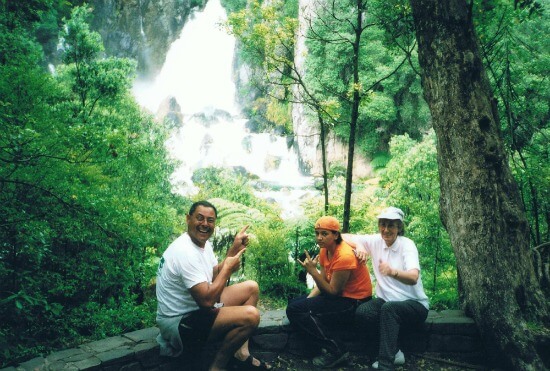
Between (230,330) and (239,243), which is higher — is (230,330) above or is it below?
below

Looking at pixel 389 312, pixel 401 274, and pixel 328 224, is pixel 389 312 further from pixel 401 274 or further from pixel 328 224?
pixel 328 224

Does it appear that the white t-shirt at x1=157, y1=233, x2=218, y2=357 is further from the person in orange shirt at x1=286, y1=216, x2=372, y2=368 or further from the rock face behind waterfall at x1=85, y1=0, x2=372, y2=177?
the rock face behind waterfall at x1=85, y1=0, x2=372, y2=177

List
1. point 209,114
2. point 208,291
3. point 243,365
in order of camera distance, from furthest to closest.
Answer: point 209,114, point 243,365, point 208,291

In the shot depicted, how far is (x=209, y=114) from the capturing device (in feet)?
115

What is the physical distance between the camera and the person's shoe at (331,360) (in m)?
3.47

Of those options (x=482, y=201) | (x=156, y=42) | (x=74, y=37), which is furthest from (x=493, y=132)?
(x=156, y=42)

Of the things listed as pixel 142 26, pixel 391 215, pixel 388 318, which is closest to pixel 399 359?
pixel 388 318

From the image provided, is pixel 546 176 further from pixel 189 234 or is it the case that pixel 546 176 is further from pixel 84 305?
pixel 84 305

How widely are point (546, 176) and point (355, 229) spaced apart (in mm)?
3520

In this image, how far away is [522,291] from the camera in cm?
328

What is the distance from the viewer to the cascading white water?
29844 millimetres

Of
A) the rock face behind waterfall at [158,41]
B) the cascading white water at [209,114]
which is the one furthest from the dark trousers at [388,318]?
the rock face behind waterfall at [158,41]

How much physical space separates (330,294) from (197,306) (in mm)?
1178

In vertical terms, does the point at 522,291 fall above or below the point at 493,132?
below
